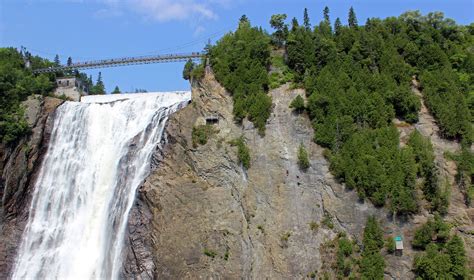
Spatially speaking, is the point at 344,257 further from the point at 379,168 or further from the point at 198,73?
the point at 198,73

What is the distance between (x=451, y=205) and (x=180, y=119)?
67.6ft

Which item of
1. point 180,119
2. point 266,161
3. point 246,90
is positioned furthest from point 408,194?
point 180,119

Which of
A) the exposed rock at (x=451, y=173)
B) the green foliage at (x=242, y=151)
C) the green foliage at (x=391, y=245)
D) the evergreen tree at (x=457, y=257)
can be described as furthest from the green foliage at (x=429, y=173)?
the green foliage at (x=242, y=151)

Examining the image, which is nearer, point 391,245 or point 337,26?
point 391,245

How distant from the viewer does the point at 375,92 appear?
42.0m

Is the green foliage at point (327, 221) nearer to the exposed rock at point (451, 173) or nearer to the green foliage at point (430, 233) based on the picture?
the green foliage at point (430, 233)

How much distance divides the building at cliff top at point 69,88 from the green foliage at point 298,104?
99.2 ft

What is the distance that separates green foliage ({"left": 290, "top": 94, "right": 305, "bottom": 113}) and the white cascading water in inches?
399

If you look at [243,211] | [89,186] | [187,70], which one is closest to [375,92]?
[243,211]

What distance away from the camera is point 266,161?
131 ft

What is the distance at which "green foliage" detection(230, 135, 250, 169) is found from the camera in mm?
39844

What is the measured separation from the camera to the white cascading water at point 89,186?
40875 mm

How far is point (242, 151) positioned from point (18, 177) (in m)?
20.6

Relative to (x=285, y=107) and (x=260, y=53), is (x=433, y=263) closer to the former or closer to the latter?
(x=285, y=107)
